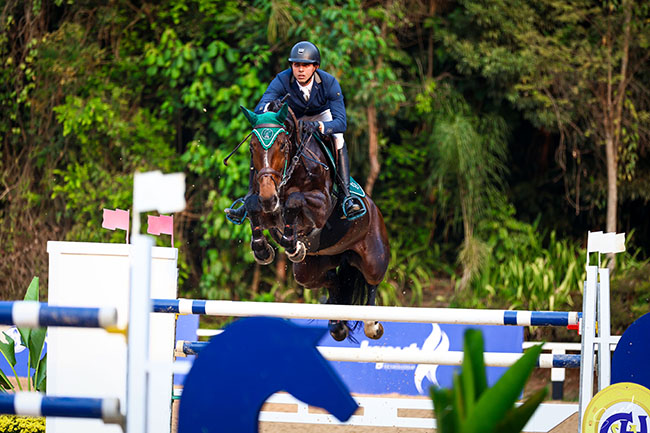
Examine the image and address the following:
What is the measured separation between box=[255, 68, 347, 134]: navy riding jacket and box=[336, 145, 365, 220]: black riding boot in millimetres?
217

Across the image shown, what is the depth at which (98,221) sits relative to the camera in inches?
354

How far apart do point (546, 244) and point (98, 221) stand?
18.8 feet

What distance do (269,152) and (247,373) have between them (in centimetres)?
221

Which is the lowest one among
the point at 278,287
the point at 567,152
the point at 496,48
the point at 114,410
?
the point at 278,287

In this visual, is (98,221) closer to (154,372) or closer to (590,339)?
(590,339)

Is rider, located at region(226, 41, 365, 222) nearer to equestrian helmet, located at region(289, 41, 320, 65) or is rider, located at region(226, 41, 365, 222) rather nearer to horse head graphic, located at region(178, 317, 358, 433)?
equestrian helmet, located at region(289, 41, 320, 65)

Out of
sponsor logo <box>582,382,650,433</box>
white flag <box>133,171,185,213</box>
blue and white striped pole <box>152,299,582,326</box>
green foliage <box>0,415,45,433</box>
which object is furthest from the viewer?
green foliage <box>0,415,45,433</box>

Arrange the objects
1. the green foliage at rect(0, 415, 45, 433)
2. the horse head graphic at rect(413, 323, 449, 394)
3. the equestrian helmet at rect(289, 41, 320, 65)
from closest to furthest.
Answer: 1. the green foliage at rect(0, 415, 45, 433)
2. the equestrian helmet at rect(289, 41, 320, 65)
3. the horse head graphic at rect(413, 323, 449, 394)

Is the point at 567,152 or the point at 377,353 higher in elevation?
the point at 567,152

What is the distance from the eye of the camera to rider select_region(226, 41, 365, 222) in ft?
13.8

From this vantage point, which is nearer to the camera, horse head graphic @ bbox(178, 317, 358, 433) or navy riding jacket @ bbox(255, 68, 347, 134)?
horse head graphic @ bbox(178, 317, 358, 433)

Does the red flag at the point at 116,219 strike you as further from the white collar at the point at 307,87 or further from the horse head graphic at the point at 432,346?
the horse head graphic at the point at 432,346

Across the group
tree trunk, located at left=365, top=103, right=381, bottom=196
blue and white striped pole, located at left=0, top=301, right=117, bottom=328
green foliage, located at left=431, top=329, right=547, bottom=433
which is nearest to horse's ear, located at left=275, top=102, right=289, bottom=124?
blue and white striped pole, located at left=0, top=301, right=117, bottom=328

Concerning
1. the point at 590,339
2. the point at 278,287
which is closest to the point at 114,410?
the point at 590,339
